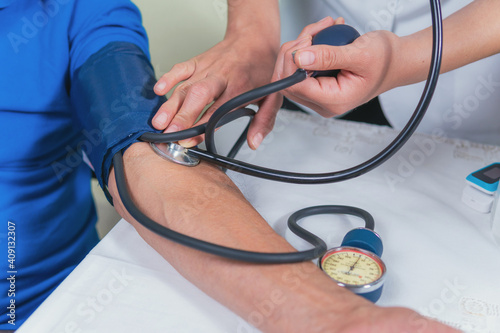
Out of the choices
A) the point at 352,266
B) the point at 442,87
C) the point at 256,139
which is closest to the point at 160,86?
the point at 256,139

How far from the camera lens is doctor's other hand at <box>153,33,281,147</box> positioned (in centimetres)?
75

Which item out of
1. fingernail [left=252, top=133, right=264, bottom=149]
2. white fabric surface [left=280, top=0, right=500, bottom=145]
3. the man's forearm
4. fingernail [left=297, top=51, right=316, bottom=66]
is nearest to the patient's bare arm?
the man's forearm

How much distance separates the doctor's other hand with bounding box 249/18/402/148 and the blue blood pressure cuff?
23 cm

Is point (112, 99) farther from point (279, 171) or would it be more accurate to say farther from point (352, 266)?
point (352, 266)

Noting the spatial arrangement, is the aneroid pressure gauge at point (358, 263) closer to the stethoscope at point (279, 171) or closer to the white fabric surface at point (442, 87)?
the stethoscope at point (279, 171)

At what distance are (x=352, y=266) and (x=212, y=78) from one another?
414 millimetres

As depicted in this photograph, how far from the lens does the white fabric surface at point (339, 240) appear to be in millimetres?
576

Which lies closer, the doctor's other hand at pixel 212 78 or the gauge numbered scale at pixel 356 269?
the gauge numbered scale at pixel 356 269

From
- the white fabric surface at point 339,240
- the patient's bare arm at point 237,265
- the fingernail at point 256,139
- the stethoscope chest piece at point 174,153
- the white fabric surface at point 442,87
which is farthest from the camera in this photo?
the white fabric surface at point 442,87

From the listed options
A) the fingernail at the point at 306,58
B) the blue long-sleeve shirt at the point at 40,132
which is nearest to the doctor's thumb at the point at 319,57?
the fingernail at the point at 306,58

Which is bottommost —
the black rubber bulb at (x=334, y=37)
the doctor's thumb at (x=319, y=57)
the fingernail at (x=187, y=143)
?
the fingernail at (x=187, y=143)

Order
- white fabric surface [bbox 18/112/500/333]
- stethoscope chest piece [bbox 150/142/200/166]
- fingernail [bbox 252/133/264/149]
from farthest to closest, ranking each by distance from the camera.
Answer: fingernail [bbox 252/133/264/149], stethoscope chest piece [bbox 150/142/200/166], white fabric surface [bbox 18/112/500/333]

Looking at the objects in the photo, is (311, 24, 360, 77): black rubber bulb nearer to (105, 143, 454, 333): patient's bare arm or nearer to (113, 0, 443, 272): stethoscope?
(113, 0, 443, 272): stethoscope

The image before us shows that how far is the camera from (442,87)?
1.05 meters
